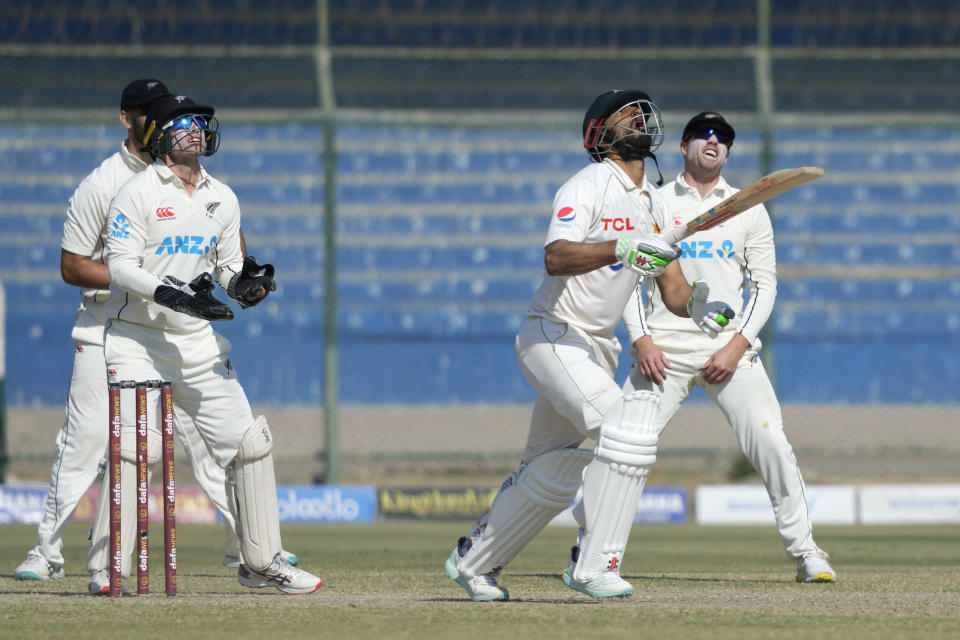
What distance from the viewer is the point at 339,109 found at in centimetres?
1348

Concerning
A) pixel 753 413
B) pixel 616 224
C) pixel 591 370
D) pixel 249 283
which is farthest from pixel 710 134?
pixel 249 283

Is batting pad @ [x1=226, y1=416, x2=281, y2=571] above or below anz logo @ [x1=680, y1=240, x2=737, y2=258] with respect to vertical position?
below

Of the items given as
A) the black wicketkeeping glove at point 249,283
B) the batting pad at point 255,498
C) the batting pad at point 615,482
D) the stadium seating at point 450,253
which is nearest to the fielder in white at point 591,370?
the batting pad at point 615,482

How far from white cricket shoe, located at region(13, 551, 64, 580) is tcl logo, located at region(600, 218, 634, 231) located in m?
2.88

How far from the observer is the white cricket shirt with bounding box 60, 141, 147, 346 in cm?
581

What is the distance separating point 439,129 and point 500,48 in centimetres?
117

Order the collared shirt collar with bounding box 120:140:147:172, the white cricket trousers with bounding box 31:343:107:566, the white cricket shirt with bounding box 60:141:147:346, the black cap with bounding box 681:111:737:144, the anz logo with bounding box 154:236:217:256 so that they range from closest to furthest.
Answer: the anz logo with bounding box 154:236:217:256 → the white cricket trousers with bounding box 31:343:107:566 → the white cricket shirt with bounding box 60:141:147:346 → the collared shirt collar with bounding box 120:140:147:172 → the black cap with bounding box 681:111:737:144

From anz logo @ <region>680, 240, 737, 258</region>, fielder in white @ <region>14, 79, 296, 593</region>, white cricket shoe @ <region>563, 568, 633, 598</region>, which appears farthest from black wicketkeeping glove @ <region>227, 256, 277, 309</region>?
anz logo @ <region>680, 240, 737, 258</region>

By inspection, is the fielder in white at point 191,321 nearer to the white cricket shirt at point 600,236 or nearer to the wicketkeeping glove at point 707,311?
the white cricket shirt at point 600,236

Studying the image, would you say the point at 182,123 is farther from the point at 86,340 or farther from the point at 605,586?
the point at 605,586

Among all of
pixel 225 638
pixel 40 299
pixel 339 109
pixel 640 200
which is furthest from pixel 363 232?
pixel 225 638

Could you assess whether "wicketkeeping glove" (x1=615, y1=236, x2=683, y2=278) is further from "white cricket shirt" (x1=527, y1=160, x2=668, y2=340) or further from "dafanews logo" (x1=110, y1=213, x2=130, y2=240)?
"dafanews logo" (x1=110, y1=213, x2=130, y2=240)

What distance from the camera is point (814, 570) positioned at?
18.9 ft

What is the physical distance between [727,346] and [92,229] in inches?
107
